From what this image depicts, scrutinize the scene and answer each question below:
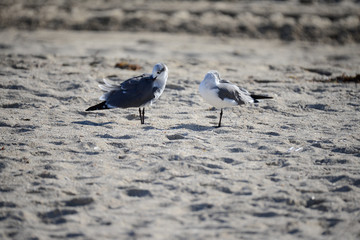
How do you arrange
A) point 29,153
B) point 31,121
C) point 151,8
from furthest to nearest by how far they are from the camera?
point 151,8 < point 31,121 < point 29,153

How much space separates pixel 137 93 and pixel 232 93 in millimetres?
1266

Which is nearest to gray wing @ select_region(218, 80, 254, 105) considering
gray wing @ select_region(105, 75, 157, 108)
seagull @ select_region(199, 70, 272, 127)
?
seagull @ select_region(199, 70, 272, 127)

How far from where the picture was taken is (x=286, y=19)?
48.9ft

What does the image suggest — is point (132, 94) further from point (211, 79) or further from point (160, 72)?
point (211, 79)

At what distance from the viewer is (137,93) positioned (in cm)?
590

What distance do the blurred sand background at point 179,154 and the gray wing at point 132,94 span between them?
0.88 ft

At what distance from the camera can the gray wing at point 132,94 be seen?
19.3ft

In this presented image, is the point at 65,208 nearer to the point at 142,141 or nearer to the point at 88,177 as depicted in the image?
the point at 88,177

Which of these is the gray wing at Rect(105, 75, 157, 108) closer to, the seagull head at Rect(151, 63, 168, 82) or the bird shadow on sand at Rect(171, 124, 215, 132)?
the seagull head at Rect(151, 63, 168, 82)

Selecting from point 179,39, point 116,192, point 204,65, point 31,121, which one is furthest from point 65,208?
point 179,39

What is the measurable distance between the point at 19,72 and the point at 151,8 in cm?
879

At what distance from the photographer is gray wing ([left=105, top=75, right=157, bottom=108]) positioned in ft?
19.3

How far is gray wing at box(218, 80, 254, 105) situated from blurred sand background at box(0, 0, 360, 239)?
0.30 metres

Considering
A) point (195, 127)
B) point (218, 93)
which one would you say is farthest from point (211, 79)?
point (195, 127)
